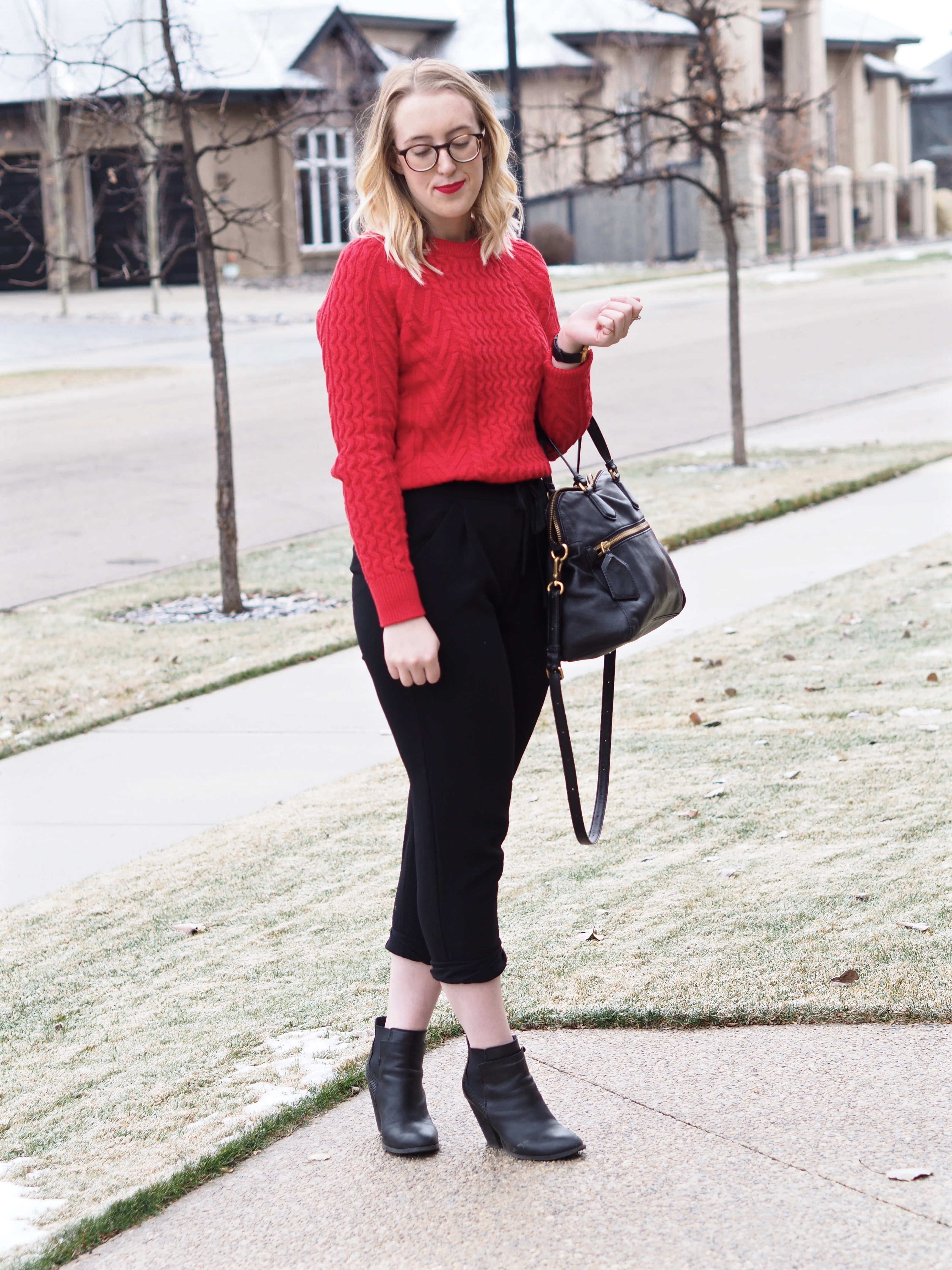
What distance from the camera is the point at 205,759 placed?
20.0 ft

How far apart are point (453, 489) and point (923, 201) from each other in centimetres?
5339

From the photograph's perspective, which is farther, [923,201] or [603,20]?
[923,201]

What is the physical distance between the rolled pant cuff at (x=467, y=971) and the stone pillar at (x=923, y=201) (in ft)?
173

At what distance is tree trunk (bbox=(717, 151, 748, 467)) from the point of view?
1268 cm

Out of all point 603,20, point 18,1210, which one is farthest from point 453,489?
point 603,20

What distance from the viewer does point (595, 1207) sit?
8.84 ft

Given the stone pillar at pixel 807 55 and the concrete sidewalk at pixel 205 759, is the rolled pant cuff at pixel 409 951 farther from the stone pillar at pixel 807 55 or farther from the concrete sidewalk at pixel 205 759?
the stone pillar at pixel 807 55

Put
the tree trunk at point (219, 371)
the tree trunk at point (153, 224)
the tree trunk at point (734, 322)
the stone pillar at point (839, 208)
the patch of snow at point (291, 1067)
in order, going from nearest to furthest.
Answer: the patch of snow at point (291, 1067) < the tree trunk at point (219, 371) < the tree trunk at point (734, 322) < the tree trunk at point (153, 224) < the stone pillar at point (839, 208)

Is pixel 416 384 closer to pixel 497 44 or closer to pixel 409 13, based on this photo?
pixel 497 44

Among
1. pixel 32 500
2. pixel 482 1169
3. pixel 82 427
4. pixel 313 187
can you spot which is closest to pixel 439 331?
pixel 482 1169

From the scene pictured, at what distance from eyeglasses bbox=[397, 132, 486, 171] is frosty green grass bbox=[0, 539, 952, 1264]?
181cm

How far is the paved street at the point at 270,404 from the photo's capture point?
38.6 ft

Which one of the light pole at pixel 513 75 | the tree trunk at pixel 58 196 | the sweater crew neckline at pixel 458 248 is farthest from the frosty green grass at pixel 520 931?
the tree trunk at pixel 58 196

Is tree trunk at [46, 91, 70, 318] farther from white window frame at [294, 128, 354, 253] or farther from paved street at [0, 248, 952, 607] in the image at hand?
white window frame at [294, 128, 354, 253]
